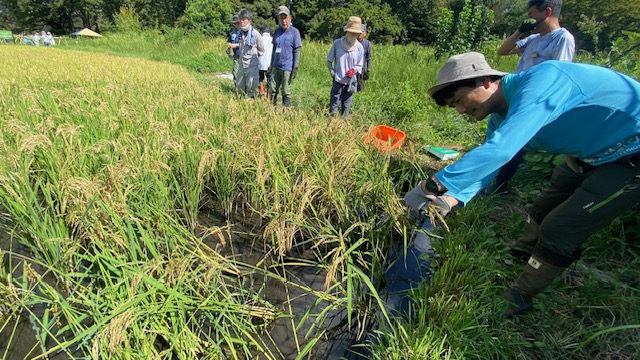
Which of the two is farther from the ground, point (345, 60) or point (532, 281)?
point (345, 60)

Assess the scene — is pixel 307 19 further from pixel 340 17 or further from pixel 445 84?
pixel 445 84

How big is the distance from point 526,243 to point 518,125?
124cm

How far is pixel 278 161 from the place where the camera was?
8.09 ft

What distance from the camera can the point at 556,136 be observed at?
1410 millimetres

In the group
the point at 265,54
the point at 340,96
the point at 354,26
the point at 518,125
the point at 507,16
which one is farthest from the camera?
the point at 507,16

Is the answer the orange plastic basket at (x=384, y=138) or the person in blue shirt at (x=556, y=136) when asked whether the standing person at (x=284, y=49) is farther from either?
the person in blue shirt at (x=556, y=136)

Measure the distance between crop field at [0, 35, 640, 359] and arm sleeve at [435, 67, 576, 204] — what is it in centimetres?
62

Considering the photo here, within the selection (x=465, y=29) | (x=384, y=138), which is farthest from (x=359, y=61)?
(x=465, y=29)

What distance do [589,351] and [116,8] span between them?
44746mm

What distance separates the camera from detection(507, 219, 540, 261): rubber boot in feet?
6.49

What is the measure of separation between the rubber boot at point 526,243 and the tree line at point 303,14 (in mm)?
21118

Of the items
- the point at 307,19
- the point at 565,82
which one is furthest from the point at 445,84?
the point at 307,19

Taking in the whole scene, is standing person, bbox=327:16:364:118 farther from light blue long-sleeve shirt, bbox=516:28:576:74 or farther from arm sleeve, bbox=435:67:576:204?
arm sleeve, bbox=435:67:576:204

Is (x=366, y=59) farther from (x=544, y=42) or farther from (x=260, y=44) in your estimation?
(x=544, y=42)
